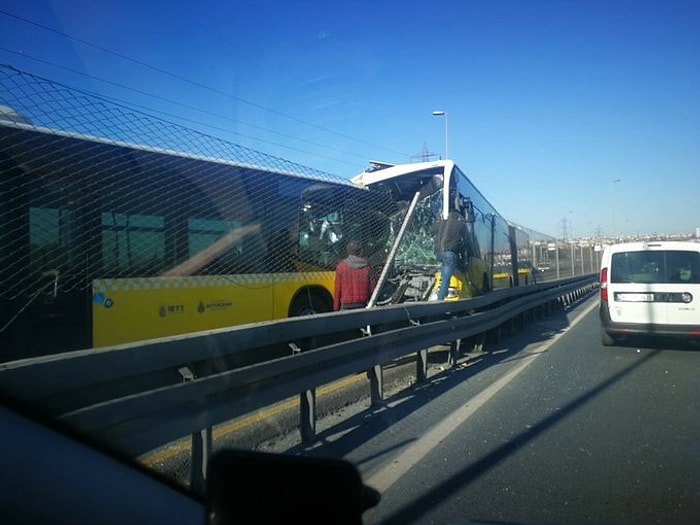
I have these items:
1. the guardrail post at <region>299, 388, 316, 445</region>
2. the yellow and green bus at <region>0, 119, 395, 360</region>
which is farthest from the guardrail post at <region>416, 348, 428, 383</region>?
the guardrail post at <region>299, 388, 316, 445</region>

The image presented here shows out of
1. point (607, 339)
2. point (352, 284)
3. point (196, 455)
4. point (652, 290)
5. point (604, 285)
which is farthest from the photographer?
point (607, 339)

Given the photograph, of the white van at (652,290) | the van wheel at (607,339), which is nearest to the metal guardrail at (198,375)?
the white van at (652,290)

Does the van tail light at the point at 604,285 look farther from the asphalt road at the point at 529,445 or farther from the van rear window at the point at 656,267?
the asphalt road at the point at 529,445

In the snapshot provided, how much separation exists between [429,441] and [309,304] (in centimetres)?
595

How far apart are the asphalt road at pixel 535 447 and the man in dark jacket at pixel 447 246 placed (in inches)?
66.3

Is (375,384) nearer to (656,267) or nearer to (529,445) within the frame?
(529,445)

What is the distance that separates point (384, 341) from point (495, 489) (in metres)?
2.54

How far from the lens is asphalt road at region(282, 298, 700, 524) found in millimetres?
3893

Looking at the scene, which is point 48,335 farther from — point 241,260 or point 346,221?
point 346,221

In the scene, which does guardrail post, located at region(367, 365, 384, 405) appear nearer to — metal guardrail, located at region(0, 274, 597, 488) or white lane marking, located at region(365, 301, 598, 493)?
metal guardrail, located at region(0, 274, 597, 488)

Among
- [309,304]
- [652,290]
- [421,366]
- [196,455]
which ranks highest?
[652,290]

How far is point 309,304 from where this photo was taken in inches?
435

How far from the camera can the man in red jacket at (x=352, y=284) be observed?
9188mm

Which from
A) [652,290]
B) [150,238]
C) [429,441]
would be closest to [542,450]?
[429,441]
